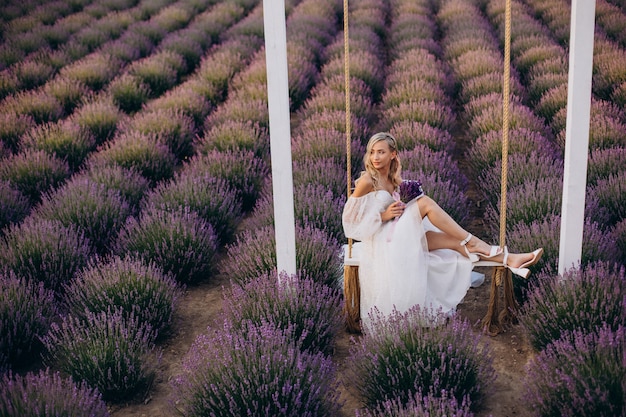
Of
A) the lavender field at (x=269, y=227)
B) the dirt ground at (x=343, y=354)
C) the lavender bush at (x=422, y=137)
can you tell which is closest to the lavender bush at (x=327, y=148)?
the lavender field at (x=269, y=227)

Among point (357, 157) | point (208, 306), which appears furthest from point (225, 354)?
point (357, 157)

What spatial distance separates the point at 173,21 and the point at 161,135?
5901mm

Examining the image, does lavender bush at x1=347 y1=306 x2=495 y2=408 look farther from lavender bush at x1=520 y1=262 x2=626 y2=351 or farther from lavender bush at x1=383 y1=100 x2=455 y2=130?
lavender bush at x1=383 y1=100 x2=455 y2=130

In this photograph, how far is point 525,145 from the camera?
571 cm

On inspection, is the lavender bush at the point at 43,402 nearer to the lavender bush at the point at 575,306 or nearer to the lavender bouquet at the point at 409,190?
the lavender bouquet at the point at 409,190

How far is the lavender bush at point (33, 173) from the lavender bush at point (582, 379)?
166 inches

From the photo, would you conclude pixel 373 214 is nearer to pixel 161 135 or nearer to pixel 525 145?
pixel 525 145

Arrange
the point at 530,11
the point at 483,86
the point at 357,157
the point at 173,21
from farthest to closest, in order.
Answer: the point at 173,21, the point at 530,11, the point at 483,86, the point at 357,157

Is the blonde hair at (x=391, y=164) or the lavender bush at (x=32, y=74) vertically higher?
the lavender bush at (x=32, y=74)

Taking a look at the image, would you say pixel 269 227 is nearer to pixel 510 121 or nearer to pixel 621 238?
pixel 621 238

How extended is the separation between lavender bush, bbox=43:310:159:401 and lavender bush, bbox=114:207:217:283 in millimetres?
925

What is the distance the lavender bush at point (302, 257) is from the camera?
14.3 feet

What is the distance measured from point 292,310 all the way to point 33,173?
10.6 ft

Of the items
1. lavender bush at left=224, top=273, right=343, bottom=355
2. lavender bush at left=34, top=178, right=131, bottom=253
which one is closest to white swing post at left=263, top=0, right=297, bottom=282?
lavender bush at left=224, top=273, right=343, bottom=355
